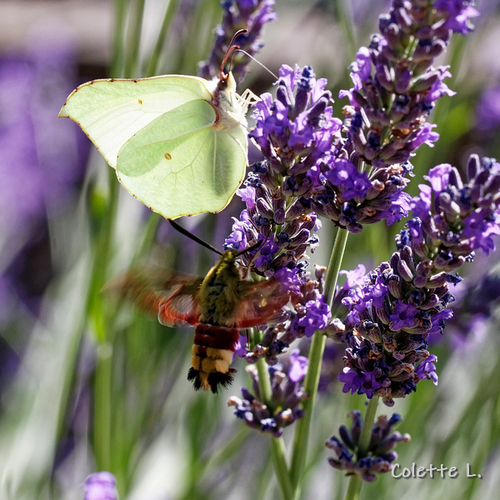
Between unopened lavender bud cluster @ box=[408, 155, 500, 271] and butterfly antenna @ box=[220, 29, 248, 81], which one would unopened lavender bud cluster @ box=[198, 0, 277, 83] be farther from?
unopened lavender bud cluster @ box=[408, 155, 500, 271]

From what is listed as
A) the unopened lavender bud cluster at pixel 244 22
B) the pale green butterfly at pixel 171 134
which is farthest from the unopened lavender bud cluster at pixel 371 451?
the unopened lavender bud cluster at pixel 244 22

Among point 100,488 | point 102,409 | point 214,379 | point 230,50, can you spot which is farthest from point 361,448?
point 230,50

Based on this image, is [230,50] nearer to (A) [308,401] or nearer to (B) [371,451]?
(A) [308,401]

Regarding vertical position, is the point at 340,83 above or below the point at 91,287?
above

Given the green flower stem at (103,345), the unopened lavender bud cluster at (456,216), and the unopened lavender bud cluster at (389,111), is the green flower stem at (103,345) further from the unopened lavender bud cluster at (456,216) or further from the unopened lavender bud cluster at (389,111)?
the unopened lavender bud cluster at (456,216)

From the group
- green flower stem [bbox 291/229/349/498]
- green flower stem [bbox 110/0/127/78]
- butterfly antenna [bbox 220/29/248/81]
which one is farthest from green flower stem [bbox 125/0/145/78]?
green flower stem [bbox 291/229/349/498]

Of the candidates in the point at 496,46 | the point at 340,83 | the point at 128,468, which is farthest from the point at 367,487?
the point at 496,46

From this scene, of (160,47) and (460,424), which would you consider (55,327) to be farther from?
(460,424)
